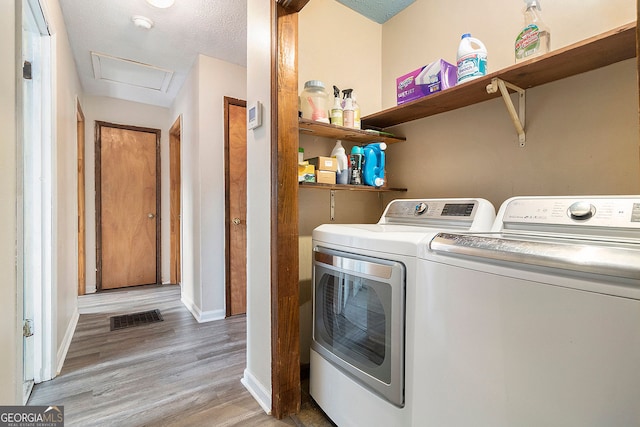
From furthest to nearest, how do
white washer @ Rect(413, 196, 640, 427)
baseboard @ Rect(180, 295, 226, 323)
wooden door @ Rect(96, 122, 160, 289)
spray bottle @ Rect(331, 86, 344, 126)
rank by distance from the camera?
wooden door @ Rect(96, 122, 160, 289), baseboard @ Rect(180, 295, 226, 323), spray bottle @ Rect(331, 86, 344, 126), white washer @ Rect(413, 196, 640, 427)

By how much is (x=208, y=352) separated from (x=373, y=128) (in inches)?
78.2

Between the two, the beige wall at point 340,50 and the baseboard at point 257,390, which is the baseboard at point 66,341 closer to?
the baseboard at point 257,390

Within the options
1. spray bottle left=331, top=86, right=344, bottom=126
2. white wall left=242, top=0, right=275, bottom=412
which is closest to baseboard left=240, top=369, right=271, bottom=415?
white wall left=242, top=0, right=275, bottom=412

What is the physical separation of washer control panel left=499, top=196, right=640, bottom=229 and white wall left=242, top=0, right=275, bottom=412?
1073 millimetres

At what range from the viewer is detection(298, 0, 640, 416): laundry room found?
1169 mm

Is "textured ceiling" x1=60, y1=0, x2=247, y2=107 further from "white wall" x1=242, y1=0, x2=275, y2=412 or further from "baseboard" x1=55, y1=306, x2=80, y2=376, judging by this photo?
"baseboard" x1=55, y1=306, x2=80, y2=376

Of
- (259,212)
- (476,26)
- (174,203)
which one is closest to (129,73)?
(174,203)

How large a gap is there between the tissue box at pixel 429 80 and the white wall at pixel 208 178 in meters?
1.88

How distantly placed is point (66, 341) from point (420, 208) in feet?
8.84

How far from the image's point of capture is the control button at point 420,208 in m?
1.52

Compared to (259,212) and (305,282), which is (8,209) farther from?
(305,282)

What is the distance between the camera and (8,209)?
36.5 inches

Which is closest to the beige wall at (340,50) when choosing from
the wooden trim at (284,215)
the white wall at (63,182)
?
the wooden trim at (284,215)

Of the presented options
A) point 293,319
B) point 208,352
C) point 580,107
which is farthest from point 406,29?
point 208,352
